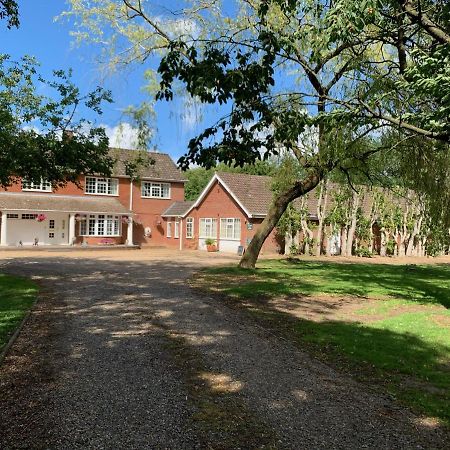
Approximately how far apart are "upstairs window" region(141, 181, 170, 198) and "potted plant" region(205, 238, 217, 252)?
306 inches

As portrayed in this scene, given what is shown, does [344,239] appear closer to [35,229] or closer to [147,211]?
[147,211]

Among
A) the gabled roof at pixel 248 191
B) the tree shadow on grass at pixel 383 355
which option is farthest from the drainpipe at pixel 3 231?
the tree shadow on grass at pixel 383 355

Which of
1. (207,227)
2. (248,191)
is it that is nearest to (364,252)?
(248,191)

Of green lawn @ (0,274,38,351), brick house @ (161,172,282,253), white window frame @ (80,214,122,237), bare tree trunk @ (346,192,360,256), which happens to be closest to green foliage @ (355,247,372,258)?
bare tree trunk @ (346,192,360,256)

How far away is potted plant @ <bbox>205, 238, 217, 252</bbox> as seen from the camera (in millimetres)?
36094

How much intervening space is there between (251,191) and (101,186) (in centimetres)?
1271

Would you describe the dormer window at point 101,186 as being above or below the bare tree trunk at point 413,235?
above

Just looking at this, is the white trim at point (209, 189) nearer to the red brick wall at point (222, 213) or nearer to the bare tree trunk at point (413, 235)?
the red brick wall at point (222, 213)

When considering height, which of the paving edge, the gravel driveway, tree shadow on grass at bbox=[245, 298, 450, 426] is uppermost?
the paving edge

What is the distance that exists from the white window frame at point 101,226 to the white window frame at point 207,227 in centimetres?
661

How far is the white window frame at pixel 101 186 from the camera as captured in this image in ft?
129

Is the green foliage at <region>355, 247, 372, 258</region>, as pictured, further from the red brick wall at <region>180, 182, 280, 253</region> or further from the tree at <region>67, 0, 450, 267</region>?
the tree at <region>67, 0, 450, 267</region>

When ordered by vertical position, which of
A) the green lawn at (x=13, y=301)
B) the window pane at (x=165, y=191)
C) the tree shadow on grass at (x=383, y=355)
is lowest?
the tree shadow on grass at (x=383, y=355)

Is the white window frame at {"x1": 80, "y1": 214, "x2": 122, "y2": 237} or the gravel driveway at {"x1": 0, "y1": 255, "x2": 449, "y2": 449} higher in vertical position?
the white window frame at {"x1": 80, "y1": 214, "x2": 122, "y2": 237}
